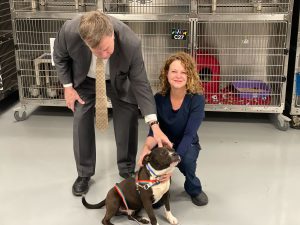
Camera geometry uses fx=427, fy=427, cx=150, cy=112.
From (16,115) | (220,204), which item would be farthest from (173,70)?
(16,115)

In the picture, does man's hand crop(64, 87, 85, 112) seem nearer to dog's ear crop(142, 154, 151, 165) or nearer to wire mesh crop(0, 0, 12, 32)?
dog's ear crop(142, 154, 151, 165)

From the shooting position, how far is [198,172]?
9.37ft

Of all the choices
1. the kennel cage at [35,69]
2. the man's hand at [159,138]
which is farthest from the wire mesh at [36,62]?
the man's hand at [159,138]

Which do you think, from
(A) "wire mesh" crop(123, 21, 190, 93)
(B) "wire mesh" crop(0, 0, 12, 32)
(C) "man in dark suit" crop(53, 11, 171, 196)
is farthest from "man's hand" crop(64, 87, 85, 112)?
(B) "wire mesh" crop(0, 0, 12, 32)

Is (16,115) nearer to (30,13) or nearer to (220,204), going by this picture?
(30,13)

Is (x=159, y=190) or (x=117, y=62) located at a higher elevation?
(x=117, y=62)

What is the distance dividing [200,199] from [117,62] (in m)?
0.92

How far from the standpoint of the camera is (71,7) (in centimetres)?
386

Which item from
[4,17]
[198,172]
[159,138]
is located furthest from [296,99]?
[4,17]

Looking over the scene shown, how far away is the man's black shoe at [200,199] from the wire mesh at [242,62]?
128 cm

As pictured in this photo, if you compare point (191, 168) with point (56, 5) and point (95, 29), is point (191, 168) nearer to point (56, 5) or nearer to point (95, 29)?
point (95, 29)

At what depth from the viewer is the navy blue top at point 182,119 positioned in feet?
7.76

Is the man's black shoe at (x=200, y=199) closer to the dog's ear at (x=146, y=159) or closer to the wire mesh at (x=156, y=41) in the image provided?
the dog's ear at (x=146, y=159)

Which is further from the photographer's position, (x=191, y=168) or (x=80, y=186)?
(x=80, y=186)
